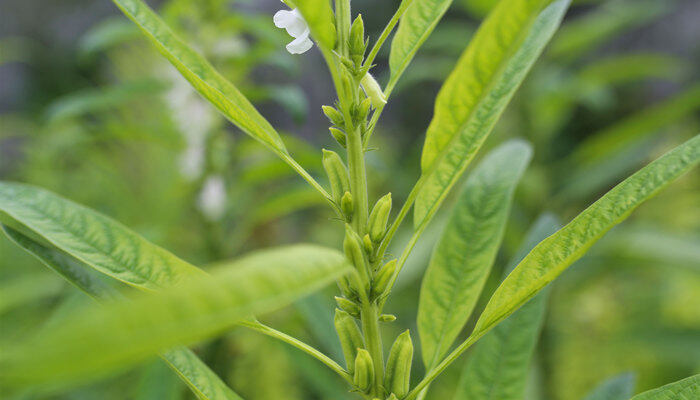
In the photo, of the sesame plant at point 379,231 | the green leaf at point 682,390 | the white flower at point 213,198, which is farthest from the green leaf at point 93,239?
the white flower at point 213,198

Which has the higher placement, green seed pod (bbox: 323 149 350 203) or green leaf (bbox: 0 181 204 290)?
green seed pod (bbox: 323 149 350 203)

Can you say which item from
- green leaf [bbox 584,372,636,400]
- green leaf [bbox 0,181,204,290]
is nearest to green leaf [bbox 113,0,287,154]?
green leaf [bbox 0,181,204,290]

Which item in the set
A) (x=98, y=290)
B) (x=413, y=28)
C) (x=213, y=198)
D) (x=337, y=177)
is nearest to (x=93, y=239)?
(x=98, y=290)

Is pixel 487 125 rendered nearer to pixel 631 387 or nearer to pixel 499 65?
pixel 499 65

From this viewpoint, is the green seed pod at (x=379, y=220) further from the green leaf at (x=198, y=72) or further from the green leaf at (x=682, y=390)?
the green leaf at (x=682, y=390)

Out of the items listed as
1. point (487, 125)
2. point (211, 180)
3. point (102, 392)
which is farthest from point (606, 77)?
point (102, 392)

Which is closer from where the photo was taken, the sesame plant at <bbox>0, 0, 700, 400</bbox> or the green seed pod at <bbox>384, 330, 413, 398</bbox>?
the sesame plant at <bbox>0, 0, 700, 400</bbox>

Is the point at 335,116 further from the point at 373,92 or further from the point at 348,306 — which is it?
the point at 348,306

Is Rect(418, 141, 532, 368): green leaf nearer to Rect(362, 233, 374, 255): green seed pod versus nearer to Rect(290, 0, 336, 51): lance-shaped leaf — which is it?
Rect(362, 233, 374, 255): green seed pod
